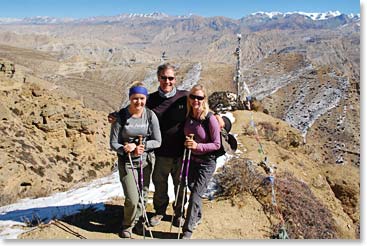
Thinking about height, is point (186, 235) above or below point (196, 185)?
below

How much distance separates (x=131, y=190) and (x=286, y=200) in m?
3.58

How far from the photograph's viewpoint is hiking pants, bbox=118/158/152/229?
5.70 m

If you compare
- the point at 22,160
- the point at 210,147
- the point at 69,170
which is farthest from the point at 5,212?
the point at 69,170

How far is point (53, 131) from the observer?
77.5ft

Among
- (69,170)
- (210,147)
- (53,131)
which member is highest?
(210,147)

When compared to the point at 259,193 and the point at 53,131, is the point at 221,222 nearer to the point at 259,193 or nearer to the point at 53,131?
the point at 259,193

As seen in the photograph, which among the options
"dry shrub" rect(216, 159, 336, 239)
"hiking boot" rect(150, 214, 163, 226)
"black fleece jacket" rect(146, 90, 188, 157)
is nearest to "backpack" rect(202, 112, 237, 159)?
"black fleece jacket" rect(146, 90, 188, 157)

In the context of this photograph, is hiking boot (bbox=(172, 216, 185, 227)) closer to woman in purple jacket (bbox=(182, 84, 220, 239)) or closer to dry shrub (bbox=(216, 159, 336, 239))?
woman in purple jacket (bbox=(182, 84, 220, 239))

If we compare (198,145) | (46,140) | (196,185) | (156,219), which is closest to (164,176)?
(196,185)

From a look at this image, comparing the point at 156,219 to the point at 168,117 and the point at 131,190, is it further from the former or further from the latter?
the point at 168,117

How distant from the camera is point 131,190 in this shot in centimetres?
574

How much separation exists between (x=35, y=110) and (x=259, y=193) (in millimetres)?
19516

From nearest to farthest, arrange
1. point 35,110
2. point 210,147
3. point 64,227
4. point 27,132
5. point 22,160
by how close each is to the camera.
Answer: point 210,147 → point 64,227 → point 22,160 → point 27,132 → point 35,110

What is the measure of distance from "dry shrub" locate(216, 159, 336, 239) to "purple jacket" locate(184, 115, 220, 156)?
2374mm
